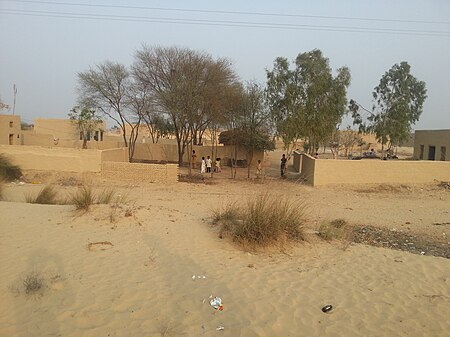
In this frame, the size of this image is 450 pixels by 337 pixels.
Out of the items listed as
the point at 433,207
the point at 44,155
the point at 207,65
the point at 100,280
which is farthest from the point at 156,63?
the point at 100,280

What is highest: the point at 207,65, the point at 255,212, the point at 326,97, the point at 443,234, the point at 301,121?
the point at 207,65

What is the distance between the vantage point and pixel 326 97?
1018 inches

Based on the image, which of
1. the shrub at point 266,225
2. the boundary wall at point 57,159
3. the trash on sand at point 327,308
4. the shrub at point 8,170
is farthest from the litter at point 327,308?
the shrub at point 8,170

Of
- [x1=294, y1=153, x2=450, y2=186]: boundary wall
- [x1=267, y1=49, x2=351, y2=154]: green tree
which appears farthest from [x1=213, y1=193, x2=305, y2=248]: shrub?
[x1=267, y1=49, x2=351, y2=154]: green tree

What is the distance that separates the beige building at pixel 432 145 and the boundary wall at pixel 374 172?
45.8ft

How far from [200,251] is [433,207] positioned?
1226 centimetres

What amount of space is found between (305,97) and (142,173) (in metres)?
11.9

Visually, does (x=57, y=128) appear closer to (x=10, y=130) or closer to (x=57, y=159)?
(x=10, y=130)

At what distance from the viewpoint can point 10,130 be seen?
32.8 meters

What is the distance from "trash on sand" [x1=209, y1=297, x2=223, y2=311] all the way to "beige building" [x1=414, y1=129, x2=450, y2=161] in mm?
34003

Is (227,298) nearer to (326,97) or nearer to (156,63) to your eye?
(326,97)

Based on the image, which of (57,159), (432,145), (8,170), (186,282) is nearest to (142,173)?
(57,159)

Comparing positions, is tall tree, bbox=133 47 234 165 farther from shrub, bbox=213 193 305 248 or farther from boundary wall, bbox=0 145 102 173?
shrub, bbox=213 193 305 248

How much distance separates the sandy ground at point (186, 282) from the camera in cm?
470
